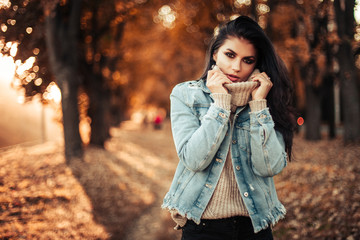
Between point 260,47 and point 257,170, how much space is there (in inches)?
35.8

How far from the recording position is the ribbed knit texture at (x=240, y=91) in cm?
221

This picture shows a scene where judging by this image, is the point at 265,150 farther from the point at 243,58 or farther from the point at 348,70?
the point at 348,70

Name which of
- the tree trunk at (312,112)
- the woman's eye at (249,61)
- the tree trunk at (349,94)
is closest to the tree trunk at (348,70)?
the tree trunk at (349,94)

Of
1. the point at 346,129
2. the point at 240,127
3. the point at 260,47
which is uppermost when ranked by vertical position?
the point at 260,47

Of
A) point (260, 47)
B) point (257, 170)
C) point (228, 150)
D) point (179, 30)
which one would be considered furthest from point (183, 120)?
point (179, 30)

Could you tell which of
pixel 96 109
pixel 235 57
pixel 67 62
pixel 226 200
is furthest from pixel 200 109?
pixel 96 109

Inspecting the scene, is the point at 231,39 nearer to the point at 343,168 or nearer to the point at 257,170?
the point at 257,170

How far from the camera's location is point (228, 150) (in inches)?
86.3

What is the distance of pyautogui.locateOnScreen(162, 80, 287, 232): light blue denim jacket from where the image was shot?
204 centimetres

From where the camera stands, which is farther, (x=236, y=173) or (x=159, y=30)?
(x=159, y=30)

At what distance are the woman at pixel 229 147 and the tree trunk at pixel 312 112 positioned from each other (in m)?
14.9

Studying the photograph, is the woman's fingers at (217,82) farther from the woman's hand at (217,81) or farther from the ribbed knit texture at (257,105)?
the ribbed knit texture at (257,105)

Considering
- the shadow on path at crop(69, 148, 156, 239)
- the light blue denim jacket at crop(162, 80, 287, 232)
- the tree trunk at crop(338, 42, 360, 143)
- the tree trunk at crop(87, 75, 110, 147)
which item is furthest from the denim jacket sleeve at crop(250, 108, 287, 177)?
the tree trunk at crop(87, 75, 110, 147)

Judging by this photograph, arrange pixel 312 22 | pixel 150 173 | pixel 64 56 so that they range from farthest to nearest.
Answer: pixel 312 22 → pixel 150 173 → pixel 64 56
